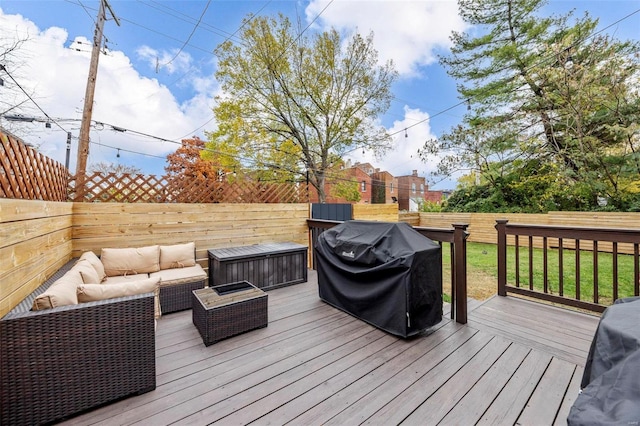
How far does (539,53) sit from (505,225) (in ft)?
30.8

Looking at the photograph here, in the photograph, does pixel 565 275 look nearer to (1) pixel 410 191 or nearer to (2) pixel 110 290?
(2) pixel 110 290

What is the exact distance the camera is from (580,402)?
2.52 feet

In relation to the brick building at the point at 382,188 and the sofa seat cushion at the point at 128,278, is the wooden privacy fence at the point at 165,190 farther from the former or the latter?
the brick building at the point at 382,188

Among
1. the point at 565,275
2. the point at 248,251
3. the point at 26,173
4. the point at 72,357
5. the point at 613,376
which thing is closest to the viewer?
the point at 613,376

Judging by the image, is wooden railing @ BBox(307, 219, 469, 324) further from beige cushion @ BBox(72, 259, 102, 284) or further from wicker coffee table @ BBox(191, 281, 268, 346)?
beige cushion @ BBox(72, 259, 102, 284)

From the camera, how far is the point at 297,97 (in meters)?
10.4

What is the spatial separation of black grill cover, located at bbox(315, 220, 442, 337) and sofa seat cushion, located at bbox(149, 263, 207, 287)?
156 centimetres

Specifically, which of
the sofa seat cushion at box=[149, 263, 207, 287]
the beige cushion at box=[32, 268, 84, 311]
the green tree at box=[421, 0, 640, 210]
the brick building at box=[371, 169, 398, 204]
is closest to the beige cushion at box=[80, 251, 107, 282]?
the sofa seat cushion at box=[149, 263, 207, 287]

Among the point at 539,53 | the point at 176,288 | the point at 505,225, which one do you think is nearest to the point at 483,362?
the point at 505,225

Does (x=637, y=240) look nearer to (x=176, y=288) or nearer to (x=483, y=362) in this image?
(x=483, y=362)

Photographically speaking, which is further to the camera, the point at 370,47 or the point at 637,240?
the point at 370,47

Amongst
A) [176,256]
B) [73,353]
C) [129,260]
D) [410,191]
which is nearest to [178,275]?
[176,256]

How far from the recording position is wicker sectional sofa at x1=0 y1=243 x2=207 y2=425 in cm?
133

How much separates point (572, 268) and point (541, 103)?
254 inches
